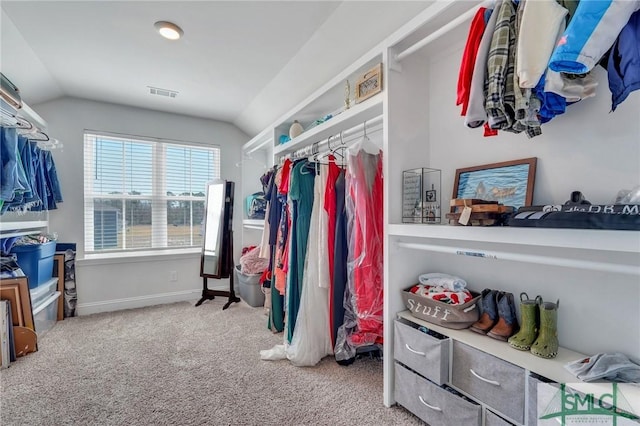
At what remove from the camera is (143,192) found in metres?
3.69

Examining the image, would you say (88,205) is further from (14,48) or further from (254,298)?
(254,298)

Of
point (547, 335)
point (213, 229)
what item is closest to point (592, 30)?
point (547, 335)

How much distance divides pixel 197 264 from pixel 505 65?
3.87m

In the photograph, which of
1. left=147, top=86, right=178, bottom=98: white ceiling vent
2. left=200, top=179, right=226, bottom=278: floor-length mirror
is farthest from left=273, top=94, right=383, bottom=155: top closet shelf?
left=147, top=86, right=178, bottom=98: white ceiling vent

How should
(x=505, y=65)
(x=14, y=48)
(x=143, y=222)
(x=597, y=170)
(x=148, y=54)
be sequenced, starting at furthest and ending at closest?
1. (x=143, y=222)
2. (x=148, y=54)
3. (x=14, y=48)
4. (x=597, y=170)
5. (x=505, y=65)

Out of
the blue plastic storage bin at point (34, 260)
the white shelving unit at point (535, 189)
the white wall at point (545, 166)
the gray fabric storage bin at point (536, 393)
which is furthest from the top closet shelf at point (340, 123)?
the blue plastic storage bin at point (34, 260)

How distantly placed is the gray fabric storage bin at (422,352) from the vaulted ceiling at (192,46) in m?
1.79

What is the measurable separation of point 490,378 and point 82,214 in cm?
411

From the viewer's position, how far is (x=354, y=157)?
1870 mm

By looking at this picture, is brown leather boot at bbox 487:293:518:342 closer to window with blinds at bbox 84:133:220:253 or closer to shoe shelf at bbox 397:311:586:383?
shoe shelf at bbox 397:311:586:383

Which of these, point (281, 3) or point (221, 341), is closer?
point (281, 3)

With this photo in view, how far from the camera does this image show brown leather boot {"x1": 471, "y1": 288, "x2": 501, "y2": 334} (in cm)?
142

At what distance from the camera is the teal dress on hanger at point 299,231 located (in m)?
2.25

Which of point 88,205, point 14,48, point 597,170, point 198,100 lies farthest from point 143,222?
point 597,170
